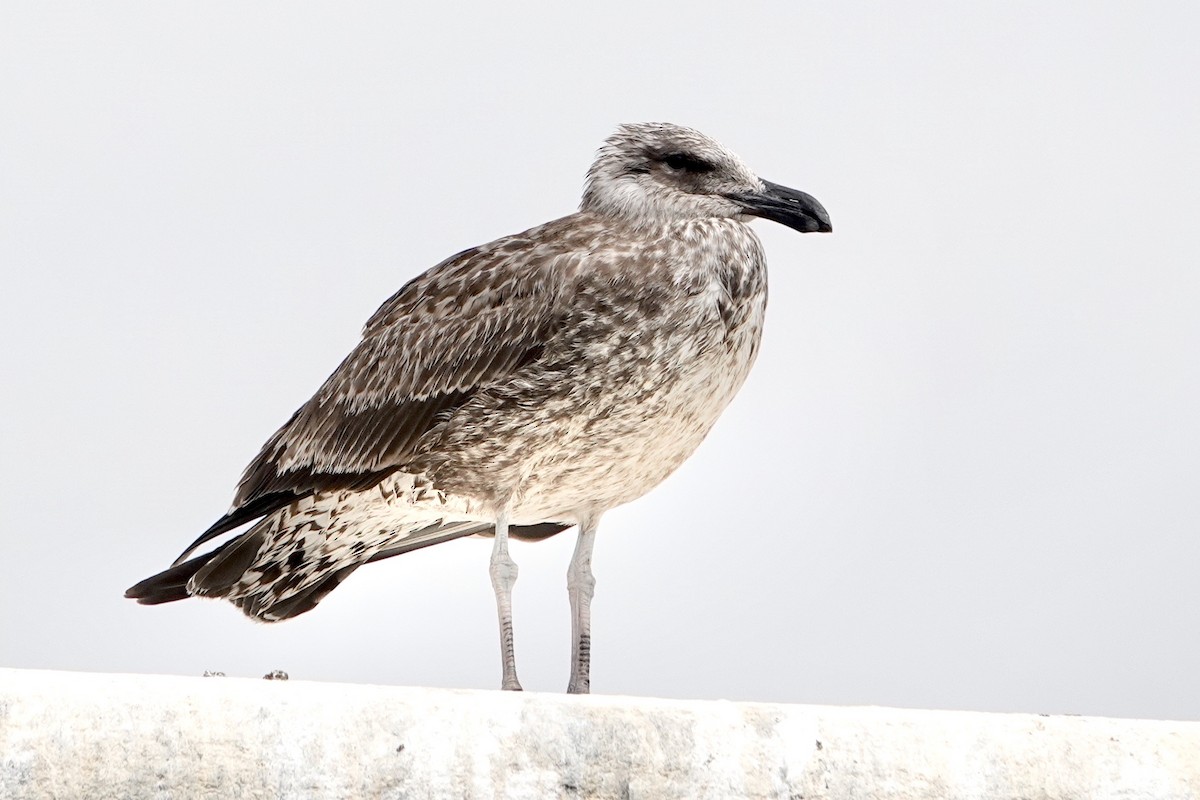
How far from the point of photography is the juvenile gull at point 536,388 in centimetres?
685

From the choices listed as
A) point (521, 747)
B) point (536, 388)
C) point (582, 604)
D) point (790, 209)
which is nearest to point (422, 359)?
point (536, 388)

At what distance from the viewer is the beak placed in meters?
7.40

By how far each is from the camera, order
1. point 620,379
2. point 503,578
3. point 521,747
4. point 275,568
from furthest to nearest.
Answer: point 275,568 < point 503,578 < point 620,379 < point 521,747

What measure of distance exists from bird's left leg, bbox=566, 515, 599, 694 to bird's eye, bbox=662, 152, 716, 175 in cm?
170

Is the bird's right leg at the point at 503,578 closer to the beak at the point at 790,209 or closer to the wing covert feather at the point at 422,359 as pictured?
the wing covert feather at the point at 422,359

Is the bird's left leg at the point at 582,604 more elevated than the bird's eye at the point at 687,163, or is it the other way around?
the bird's eye at the point at 687,163

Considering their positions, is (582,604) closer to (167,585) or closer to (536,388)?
(536,388)

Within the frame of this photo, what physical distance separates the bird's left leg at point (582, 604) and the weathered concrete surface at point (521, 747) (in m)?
2.05

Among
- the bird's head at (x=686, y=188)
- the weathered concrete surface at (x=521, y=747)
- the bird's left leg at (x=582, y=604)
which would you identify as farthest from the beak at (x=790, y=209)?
the weathered concrete surface at (x=521, y=747)

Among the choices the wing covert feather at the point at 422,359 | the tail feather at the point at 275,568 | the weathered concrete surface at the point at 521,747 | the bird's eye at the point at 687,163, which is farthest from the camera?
the tail feather at the point at 275,568

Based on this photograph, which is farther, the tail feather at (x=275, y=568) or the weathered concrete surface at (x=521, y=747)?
the tail feather at (x=275, y=568)

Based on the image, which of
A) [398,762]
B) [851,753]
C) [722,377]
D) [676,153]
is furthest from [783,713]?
[676,153]

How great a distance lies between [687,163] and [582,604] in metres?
2.13

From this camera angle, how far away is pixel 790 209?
7430 mm
